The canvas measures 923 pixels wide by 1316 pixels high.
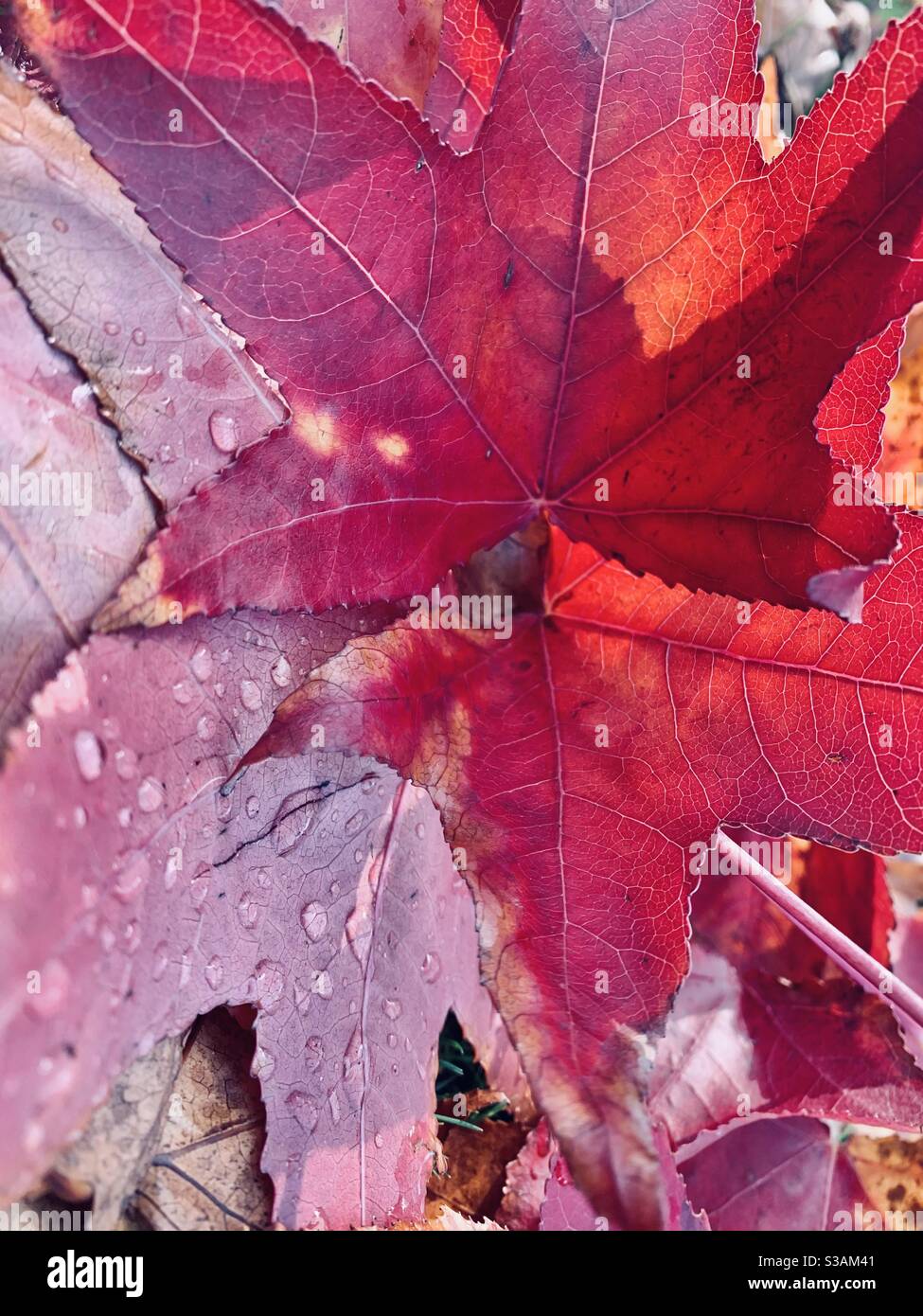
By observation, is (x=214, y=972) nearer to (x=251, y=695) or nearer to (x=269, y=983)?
(x=269, y=983)

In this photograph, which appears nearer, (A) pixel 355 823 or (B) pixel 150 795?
(B) pixel 150 795

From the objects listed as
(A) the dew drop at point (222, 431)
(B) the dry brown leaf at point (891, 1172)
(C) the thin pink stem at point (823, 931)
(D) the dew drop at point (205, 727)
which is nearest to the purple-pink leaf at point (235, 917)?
(D) the dew drop at point (205, 727)

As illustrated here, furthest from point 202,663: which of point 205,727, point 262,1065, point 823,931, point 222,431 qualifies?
point 823,931

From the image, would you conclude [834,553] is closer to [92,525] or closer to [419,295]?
[419,295]

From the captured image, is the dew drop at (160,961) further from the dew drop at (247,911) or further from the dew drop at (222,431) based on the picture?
the dew drop at (222,431)

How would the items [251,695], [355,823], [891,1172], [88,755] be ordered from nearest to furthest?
[88,755]
[251,695]
[355,823]
[891,1172]
